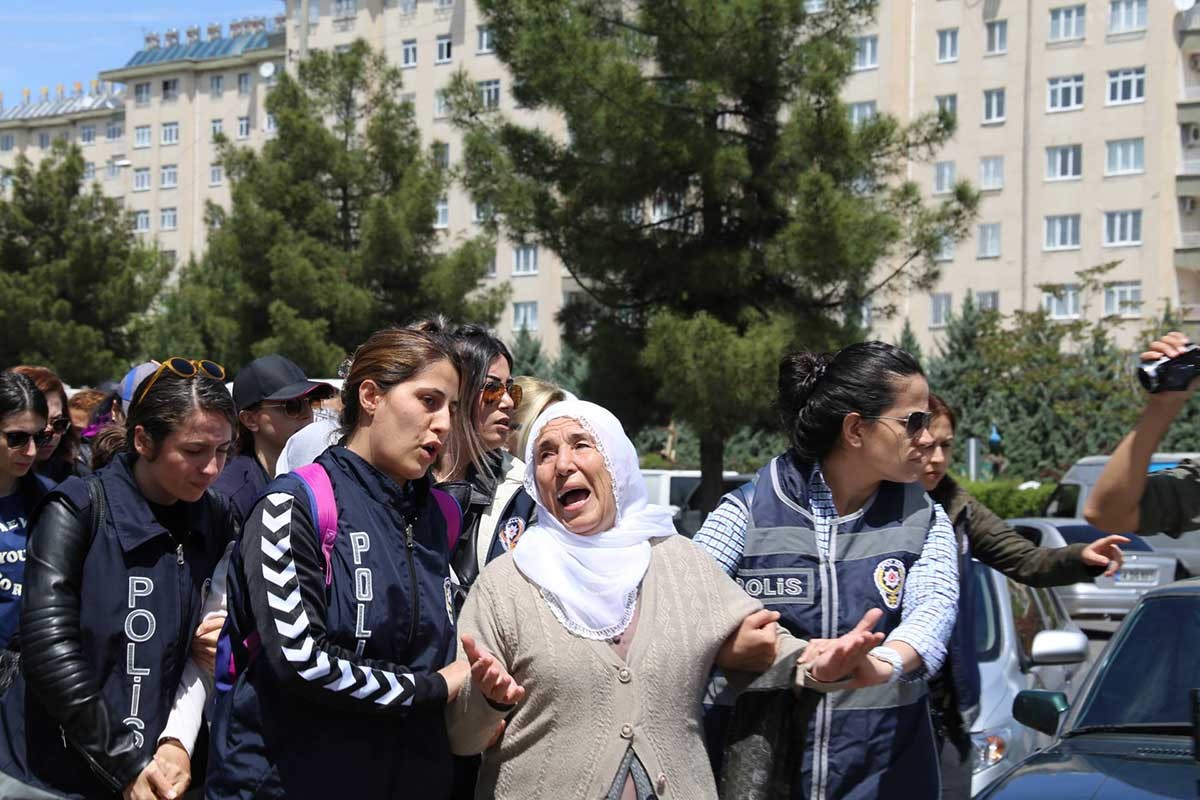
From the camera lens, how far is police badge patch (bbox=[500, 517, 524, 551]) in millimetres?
4438

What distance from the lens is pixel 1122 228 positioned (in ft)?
172

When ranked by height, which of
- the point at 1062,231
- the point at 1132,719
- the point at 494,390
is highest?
the point at 1062,231

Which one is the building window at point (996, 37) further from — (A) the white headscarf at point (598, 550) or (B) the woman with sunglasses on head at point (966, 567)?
(A) the white headscarf at point (598, 550)

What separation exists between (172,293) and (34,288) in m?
24.0

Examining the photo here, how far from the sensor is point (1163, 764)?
15.2 feet

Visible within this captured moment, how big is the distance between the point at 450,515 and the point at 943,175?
53924mm

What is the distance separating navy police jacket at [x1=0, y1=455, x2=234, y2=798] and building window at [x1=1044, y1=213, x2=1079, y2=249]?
5228 centimetres

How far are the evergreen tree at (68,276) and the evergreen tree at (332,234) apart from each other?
2203 mm

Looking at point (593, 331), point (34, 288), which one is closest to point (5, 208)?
point (34, 288)

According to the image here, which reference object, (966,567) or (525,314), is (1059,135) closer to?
(525,314)

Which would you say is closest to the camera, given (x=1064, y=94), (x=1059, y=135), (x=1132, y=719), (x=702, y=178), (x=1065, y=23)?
(x=1132, y=719)

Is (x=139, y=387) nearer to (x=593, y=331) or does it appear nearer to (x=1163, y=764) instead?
(x=1163, y=764)

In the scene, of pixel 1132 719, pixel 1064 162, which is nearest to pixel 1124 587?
pixel 1132 719

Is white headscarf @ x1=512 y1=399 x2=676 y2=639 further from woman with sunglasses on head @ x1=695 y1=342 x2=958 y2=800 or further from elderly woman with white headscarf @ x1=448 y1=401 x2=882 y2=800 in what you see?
woman with sunglasses on head @ x1=695 y1=342 x2=958 y2=800
